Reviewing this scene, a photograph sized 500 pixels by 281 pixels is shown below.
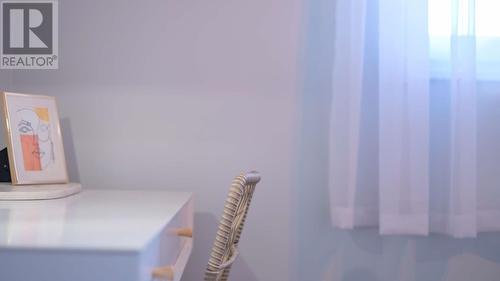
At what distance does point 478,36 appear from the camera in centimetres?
116

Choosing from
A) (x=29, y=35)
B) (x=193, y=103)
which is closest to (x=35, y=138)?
(x=29, y=35)

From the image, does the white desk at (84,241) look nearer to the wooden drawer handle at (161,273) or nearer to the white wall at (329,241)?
the wooden drawer handle at (161,273)

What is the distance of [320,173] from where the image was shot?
125cm

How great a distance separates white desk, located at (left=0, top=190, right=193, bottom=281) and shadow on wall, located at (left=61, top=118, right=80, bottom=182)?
45cm

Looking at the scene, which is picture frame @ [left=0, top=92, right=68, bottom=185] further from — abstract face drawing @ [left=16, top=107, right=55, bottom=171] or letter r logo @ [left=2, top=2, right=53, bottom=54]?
letter r logo @ [left=2, top=2, right=53, bottom=54]

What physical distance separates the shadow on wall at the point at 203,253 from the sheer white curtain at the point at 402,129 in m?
0.37

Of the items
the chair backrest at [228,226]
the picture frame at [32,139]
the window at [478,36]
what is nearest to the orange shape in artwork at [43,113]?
the picture frame at [32,139]

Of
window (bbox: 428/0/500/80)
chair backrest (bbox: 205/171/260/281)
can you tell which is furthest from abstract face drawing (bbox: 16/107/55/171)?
window (bbox: 428/0/500/80)

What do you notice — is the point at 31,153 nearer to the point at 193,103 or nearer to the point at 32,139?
the point at 32,139

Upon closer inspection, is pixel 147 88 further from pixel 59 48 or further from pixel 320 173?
pixel 320 173

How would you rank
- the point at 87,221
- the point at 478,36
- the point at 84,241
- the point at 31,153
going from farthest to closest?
the point at 478,36 < the point at 31,153 < the point at 87,221 < the point at 84,241

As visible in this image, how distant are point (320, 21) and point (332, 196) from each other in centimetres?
59

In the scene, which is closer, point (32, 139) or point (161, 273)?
point (161, 273)

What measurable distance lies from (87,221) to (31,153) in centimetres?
50
